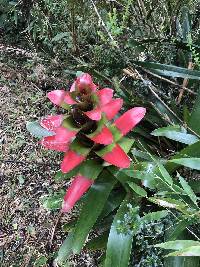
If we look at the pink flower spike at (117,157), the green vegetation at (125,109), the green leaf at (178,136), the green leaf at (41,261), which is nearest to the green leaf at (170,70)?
the green vegetation at (125,109)

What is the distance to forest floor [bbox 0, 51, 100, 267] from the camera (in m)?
2.75

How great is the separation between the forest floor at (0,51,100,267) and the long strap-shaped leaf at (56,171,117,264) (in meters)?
0.61

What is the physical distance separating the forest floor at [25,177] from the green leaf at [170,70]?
76cm

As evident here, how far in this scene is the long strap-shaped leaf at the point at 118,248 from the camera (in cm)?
200

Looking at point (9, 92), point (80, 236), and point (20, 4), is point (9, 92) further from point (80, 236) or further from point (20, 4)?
point (80, 236)

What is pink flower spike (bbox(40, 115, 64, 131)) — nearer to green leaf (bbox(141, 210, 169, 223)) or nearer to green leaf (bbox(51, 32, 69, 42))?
green leaf (bbox(141, 210, 169, 223))

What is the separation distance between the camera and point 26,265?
2707mm

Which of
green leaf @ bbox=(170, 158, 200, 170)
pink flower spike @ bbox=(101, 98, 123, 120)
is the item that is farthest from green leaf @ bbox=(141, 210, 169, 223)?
pink flower spike @ bbox=(101, 98, 123, 120)

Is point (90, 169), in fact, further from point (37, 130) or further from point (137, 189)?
point (37, 130)

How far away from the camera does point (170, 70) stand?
8.29 feet

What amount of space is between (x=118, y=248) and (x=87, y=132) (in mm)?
531

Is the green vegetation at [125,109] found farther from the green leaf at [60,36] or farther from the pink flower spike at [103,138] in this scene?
the pink flower spike at [103,138]

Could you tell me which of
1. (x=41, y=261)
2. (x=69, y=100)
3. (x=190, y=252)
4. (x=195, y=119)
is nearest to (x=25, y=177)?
(x=41, y=261)

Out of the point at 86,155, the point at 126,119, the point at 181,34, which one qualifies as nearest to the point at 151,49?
the point at 181,34
